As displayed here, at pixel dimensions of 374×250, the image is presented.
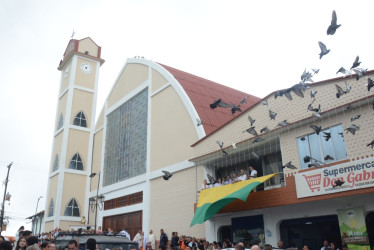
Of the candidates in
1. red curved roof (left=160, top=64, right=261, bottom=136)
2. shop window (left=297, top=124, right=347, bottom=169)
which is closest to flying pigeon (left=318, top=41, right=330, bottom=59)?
shop window (left=297, top=124, right=347, bottom=169)

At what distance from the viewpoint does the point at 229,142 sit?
1778 cm

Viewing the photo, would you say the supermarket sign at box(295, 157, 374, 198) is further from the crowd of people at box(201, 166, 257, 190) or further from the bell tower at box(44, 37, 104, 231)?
the bell tower at box(44, 37, 104, 231)

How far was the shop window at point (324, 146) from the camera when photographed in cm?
1360

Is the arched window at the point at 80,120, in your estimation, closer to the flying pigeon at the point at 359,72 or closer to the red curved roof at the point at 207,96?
the red curved roof at the point at 207,96

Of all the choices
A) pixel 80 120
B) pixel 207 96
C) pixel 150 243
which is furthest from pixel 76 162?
Answer: pixel 207 96

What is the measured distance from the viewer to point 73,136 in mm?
33656

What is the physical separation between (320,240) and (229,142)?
5991 millimetres

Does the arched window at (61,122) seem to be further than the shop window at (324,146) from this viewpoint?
Yes

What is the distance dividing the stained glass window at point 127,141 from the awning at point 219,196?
9.25 meters

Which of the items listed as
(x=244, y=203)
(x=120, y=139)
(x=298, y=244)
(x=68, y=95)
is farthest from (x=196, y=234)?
(x=68, y=95)

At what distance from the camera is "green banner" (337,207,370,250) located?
40.4ft

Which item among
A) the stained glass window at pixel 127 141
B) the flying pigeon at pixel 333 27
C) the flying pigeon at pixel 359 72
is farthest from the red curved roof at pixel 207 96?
the flying pigeon at pixel 333 27

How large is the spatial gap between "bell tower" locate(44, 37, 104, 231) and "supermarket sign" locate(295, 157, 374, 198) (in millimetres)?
22679

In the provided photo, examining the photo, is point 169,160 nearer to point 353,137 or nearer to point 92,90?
point 353,137
